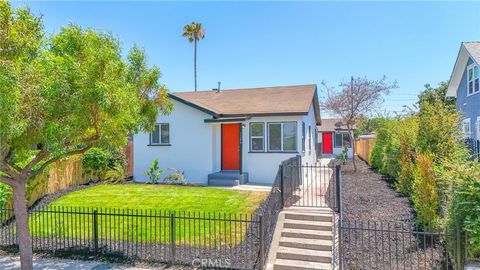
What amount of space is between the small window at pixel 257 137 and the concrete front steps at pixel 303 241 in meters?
5.33

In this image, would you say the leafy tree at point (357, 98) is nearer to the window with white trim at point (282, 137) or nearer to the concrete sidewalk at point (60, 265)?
the window with white trim at point (282, 137)

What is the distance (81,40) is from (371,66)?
20329mm

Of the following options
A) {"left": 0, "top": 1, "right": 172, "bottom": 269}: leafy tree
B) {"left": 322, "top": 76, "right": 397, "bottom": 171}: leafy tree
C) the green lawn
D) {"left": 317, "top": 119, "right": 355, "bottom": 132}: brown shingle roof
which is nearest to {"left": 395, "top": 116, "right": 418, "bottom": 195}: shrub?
the green lawn

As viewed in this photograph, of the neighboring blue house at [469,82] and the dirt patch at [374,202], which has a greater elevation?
the neighboring blue house at [469,82]

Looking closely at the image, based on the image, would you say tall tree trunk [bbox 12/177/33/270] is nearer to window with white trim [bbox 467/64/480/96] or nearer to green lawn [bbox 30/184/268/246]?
green lawn [bbox 30/184/268/246]

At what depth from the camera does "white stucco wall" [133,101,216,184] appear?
13.5 m

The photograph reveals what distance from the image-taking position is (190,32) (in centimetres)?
3562

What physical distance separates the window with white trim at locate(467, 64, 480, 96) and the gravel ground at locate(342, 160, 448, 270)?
8.25 m

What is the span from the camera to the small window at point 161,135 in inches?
560

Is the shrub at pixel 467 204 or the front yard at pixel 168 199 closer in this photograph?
the shrub at pixel 467 204

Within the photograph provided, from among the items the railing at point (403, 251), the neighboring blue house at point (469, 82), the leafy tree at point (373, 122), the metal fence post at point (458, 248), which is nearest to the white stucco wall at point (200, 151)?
the railing at point (403, 251)

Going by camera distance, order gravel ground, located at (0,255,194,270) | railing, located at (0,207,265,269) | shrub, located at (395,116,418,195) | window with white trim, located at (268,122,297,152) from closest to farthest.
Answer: gravel ground, located at (0,255,194,270) → railing, located at (0,207,265,269) → shrub, located at (395,116,418,195) → window with white trim, located at (268,122,297,152)

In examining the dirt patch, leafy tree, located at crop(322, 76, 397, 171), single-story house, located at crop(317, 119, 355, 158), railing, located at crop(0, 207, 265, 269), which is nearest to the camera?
railing, located at crop(0, 207, 265, 269)

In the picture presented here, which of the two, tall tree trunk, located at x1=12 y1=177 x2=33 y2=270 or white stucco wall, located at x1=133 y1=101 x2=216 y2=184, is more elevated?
white stucco wall, located at x1=133 y1=101 x2=216 y2=184
